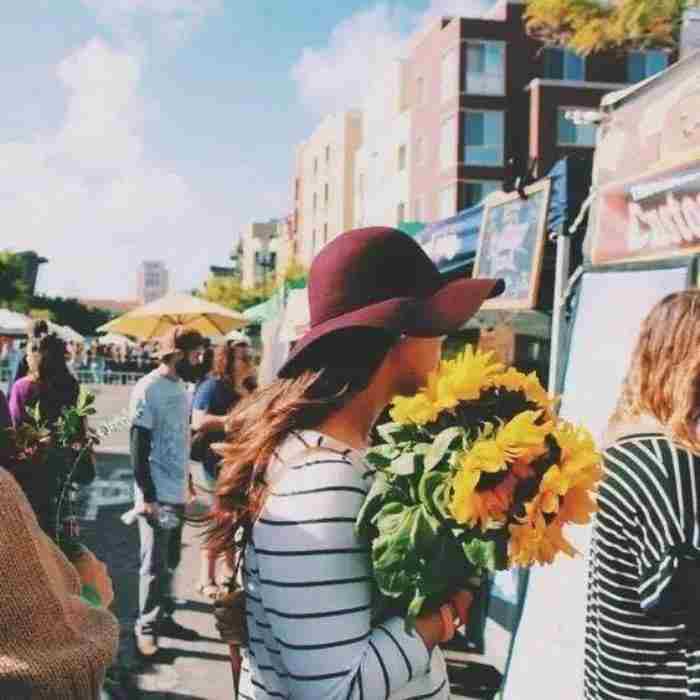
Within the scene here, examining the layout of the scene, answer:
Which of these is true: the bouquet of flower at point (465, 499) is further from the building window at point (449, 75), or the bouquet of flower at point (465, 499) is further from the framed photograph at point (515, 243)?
the building window at point (449, 75)

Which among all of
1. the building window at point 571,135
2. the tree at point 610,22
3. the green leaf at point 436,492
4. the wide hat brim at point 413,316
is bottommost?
the green leaf at point 436,492

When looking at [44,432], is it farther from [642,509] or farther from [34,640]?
[642,509]

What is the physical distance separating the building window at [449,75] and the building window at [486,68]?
0.52 meters

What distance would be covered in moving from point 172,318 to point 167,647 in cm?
916

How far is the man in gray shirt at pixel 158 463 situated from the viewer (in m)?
5.29

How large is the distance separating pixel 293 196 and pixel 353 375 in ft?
235

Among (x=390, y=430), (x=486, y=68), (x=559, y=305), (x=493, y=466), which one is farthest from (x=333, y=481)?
(x=486, y=68)

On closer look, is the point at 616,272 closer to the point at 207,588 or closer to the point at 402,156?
the point at 207,588

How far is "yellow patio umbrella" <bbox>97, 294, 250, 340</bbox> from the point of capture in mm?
13094

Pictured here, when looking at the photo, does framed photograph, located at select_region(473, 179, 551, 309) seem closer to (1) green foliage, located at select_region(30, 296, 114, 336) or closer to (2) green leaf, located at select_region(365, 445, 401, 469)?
(2) green leaf, located at select_region(365, 445, 401, 469)

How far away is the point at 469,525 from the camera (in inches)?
57.5

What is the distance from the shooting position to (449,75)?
39938 mm

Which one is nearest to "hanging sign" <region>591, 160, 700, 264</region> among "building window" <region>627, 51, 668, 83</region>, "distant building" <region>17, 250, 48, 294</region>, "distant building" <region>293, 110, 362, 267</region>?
"building window" <region>627, 51, 668, 83</region>

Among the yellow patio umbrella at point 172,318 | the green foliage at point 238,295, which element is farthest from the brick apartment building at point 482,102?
Answer: the yellow patio umbrella at point 172,318
